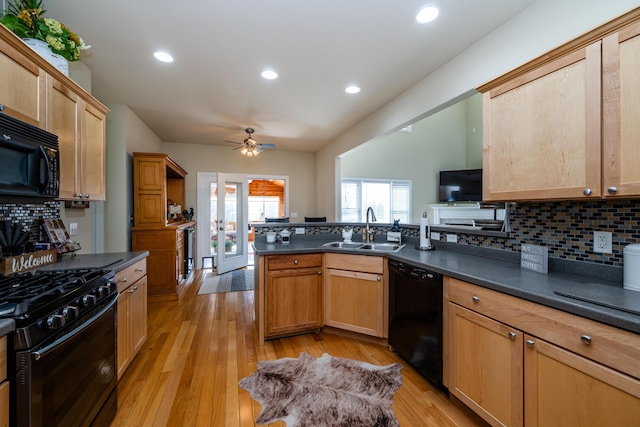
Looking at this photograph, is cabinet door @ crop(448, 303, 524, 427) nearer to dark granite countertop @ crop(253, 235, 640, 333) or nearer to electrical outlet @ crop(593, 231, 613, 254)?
dark granite countertop @ crop(253, 235, 640, 333)

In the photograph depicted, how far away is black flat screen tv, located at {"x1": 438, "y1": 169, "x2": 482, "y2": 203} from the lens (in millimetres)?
5715

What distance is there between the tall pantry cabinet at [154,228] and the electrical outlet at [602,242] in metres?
4.39

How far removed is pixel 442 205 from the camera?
20.7ft

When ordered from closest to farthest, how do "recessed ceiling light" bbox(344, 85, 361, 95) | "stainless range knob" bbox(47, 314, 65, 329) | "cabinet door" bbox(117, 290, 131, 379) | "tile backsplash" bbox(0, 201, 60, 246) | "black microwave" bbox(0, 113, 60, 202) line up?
1. "stainless range knob" bbox(47, 314, 65, 329)
2. "black microwave" bbox(0, 113, 60, 202)
3. "tile backsplash" bbox(0, 201, 60, 246)
4. "cabinet door" bbox(117, 290, 131, 379)
5. "recessed ceiling light" bbox(344, 85, 361, 95)

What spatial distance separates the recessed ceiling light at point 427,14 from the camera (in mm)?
1797

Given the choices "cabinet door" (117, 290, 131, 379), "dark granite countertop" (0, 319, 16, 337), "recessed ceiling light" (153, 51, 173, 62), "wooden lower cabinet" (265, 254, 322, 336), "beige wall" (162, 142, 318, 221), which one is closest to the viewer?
"dark granite countertop" (0, 319, 16, 337)

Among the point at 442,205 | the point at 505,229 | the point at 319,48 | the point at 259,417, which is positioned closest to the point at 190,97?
the point at 319,48

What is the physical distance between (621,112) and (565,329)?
982mm

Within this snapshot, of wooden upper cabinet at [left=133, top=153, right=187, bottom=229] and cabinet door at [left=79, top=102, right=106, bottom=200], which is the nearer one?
cabinet door at [left=79, top=102, right=106, bottom=200]

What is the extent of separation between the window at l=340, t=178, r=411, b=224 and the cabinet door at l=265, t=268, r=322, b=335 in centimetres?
351

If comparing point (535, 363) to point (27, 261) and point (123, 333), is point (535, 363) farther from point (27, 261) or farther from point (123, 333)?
point (27, 261)

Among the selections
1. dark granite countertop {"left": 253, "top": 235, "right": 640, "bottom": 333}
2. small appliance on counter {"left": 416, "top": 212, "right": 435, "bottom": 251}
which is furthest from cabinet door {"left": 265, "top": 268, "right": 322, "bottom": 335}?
small appliance on counter {"left": 416, "top": 212, "right": 435, "bottom": 251}

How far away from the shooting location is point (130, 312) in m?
2.04

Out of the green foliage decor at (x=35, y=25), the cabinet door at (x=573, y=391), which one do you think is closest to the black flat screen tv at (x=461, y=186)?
the cabinet door at (x=573, y=391)
